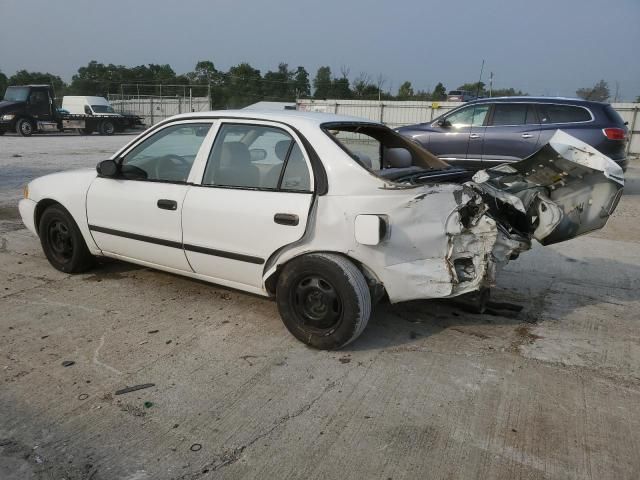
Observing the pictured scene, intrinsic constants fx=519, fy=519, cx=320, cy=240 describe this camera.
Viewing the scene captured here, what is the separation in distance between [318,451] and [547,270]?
3694 millimetres

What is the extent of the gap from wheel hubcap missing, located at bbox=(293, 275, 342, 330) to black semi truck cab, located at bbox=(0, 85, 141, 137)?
24615 mm

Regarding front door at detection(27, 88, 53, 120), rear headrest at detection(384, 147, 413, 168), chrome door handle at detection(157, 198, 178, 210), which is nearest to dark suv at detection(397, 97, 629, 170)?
rear headrest at detection(384, 147, 413, 168)

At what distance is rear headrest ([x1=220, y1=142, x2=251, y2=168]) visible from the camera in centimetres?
373

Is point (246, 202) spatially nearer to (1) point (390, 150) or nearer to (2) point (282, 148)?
(2) point (282, 148)

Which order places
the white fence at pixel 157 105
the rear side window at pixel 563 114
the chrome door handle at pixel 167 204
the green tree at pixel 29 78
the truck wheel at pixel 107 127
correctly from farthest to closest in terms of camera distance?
1. the green tree at pixel 29 78
2. the white fence at pixel 157 105
3. the truck wheel at pixel 107 127
4. the rear side window at pixel 563 114
5. the chrome door handle at pixel 167 204

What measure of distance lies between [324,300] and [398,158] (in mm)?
1667

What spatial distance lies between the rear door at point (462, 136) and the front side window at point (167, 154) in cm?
664

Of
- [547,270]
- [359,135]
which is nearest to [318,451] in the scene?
[359,135]

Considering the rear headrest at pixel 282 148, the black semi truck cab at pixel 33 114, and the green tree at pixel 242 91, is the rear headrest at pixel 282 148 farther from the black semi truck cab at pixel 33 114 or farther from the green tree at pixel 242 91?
the green tree at pixel 242 91

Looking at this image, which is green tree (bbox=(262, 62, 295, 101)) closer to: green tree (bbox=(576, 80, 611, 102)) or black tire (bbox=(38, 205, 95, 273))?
green tree (bbox=(576, 80, 611, 102))

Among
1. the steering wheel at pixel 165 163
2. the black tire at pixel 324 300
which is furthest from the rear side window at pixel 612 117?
the steering wheel at pixel 165 163

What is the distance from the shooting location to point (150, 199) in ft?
13.1

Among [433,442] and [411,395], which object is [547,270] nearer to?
[411,395]

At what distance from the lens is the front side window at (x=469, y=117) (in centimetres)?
946
